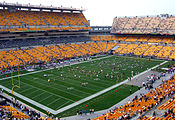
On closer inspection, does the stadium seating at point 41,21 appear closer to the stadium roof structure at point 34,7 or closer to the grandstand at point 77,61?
the grandstand at point 77,61

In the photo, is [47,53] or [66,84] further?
[47,53]

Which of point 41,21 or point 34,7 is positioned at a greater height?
point 34,7

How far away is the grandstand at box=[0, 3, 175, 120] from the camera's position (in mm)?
19812

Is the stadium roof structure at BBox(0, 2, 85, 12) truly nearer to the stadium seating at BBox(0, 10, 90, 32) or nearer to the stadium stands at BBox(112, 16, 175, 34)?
the stadium seating at BBox(0, 10, 90, 32)

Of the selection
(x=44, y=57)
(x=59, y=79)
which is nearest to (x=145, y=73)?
(x=59, y=79)

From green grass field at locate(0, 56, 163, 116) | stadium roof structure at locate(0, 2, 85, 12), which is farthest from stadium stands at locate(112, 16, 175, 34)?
green grass field at locate(0, 56, 163, 116)

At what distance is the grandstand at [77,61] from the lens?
19.8 metres

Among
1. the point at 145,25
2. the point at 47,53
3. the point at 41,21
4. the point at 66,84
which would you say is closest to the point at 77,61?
the point at 47,53

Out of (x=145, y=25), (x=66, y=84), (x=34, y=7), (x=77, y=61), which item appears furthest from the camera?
(x=145, y=25)

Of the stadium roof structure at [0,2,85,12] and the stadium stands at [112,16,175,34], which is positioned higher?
the stadium roof structure at [0,2,85,12]

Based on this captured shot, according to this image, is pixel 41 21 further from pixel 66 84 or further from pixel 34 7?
pixel 66 84

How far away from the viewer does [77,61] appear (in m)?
47.5

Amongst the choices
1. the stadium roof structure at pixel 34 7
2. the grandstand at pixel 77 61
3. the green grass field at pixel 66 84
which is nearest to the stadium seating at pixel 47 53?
the grandstand at pixel 77 61

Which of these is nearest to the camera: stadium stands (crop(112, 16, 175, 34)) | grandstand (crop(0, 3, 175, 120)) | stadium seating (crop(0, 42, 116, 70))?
grandstand (crop(0, 3, 175, 120))
